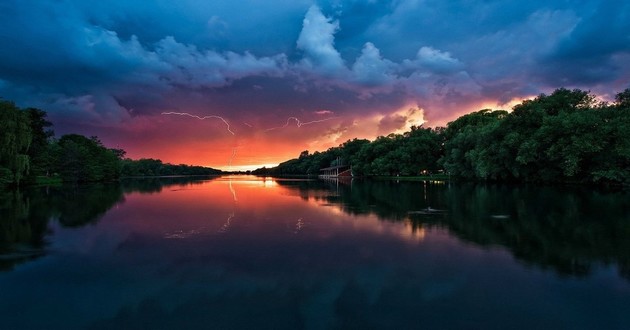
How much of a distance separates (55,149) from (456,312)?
9384 cm

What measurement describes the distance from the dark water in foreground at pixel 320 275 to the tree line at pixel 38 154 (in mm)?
31592

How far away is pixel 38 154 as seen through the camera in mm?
61094

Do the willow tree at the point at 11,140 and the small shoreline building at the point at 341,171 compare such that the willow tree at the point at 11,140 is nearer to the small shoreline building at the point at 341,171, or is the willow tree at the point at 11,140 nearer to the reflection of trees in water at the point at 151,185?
the reflection of trees in water at the point at 151,185

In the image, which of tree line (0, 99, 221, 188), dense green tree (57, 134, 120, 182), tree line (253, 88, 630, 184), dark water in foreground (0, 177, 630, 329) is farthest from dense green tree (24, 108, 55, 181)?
tree line (253, 88, 630, 184)

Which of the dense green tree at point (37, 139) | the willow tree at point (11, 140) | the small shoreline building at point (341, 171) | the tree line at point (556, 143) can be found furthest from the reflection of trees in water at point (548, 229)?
the small shoreline building at point (341, 171)

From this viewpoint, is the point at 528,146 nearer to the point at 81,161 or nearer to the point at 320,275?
the point at 320,275

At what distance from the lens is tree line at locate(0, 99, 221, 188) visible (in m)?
42.0

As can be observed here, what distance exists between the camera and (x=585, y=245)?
41.6ft

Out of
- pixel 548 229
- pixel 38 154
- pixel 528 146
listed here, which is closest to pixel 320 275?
pixel 548 229

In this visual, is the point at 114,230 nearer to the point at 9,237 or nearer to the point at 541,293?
the point at 9,237

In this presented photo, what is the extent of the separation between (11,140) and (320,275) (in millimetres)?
47777

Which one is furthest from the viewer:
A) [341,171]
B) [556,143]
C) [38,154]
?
[341,171]

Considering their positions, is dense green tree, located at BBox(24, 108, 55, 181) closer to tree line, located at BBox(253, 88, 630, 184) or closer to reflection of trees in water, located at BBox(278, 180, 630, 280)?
reflection of trees in water, located at BBox(278, 180, 630, 280)

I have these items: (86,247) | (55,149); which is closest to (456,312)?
(86,247)
